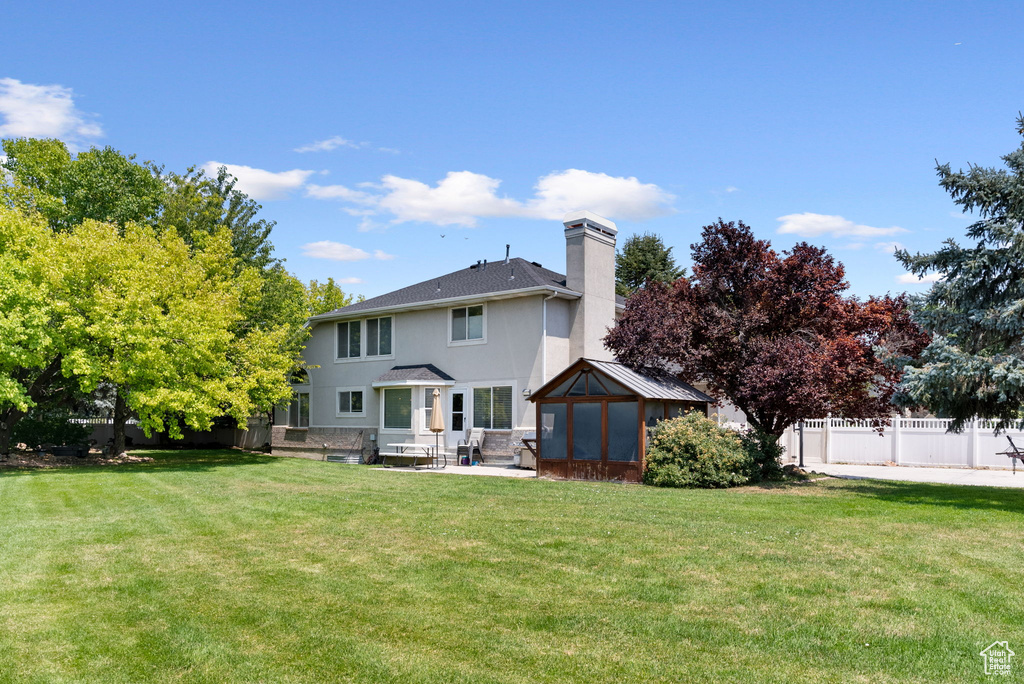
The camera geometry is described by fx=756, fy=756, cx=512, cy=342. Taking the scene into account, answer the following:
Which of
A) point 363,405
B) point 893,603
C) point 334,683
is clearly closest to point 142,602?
point 334,683

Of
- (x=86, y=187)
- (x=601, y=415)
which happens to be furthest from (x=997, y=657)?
(x=86, y=187)

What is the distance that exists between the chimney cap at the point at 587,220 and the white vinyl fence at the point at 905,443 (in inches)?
357

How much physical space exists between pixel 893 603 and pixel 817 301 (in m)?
12.6

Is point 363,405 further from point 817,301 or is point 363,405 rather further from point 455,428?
point 817,301

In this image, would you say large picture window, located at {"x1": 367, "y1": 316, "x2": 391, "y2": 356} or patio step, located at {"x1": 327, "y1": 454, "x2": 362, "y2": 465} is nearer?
patio step, located at {"x1": 327, "y1": 454, "x2": 362, "y2": 465}

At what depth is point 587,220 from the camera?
24.0 meters

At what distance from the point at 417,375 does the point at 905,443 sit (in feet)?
54.6

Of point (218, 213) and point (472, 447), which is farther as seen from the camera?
point (218, 213)

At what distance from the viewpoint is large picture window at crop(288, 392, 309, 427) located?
103 feet

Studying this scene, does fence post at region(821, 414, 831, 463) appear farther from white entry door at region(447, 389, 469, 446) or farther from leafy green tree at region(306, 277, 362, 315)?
leafy green tree at region(306, 277, 362, 315)

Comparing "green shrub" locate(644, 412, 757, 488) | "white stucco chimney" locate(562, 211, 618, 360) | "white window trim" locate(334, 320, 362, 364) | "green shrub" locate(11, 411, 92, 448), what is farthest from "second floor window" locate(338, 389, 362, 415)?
"green shrub" locate(644, 412, 757, 488)

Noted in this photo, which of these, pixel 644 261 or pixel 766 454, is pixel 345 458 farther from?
pixel 644 261

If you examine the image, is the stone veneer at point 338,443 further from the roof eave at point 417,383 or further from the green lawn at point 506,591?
the green lawn at point 506,591

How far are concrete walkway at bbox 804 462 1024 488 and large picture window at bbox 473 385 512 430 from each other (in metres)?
9.44
